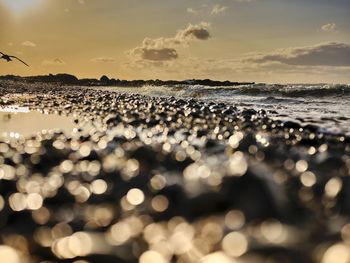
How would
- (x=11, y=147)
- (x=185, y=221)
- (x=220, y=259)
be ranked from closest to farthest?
(x=220, y=259)
(x=185, y=221)
(x=11, y=147)

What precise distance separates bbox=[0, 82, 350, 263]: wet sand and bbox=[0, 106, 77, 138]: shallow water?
1.96 m

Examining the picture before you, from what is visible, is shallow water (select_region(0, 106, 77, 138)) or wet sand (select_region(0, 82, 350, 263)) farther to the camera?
shallow water (select_region(0, 106, 77, 138))

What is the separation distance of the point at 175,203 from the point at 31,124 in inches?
281

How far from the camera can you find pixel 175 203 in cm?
364

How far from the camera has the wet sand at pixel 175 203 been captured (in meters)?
2.75

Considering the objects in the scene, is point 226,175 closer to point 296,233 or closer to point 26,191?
point 296,233

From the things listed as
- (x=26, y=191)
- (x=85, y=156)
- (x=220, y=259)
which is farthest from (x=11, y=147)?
(x=220, y=259)

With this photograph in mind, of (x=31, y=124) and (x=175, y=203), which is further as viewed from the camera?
(x=31, y=124)

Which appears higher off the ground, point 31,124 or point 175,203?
point 31,124

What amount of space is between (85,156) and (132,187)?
176cm

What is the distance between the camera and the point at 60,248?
2.84 meters

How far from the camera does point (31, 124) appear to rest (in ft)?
32.5

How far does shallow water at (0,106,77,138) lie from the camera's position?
8609mm

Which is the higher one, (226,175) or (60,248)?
(226,175)
